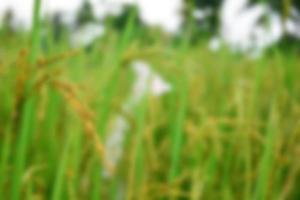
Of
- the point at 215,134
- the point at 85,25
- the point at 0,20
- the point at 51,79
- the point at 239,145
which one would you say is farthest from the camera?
the point at 0,20

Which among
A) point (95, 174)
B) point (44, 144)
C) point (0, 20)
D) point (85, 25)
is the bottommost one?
point (95, 174)

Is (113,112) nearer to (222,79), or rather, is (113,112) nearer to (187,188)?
(187,188)

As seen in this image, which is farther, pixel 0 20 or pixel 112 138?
pixel 0 20

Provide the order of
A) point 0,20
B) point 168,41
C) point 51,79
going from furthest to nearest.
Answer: point 168,41 < point 0,20 < point 51,79

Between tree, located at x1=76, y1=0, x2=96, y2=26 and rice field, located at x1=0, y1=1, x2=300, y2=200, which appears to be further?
tree, located at x1=76, y1=0, x2=96, y2=26

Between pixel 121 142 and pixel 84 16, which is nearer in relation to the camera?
pixel 121 142

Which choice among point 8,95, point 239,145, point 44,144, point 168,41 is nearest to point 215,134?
point 239,145

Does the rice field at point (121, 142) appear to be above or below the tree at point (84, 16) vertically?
below

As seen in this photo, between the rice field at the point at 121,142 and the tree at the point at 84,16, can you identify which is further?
the tree at the point at 84,16

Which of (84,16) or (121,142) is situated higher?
(84,16)

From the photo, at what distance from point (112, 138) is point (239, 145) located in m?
0.21

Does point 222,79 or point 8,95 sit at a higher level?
point 222,79

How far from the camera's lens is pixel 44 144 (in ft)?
2.28

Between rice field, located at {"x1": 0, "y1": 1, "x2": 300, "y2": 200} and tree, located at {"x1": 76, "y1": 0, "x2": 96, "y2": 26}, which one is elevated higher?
tree, located at {"x1": 76, "y1": 0, "x2": 96, "y2": 26}
